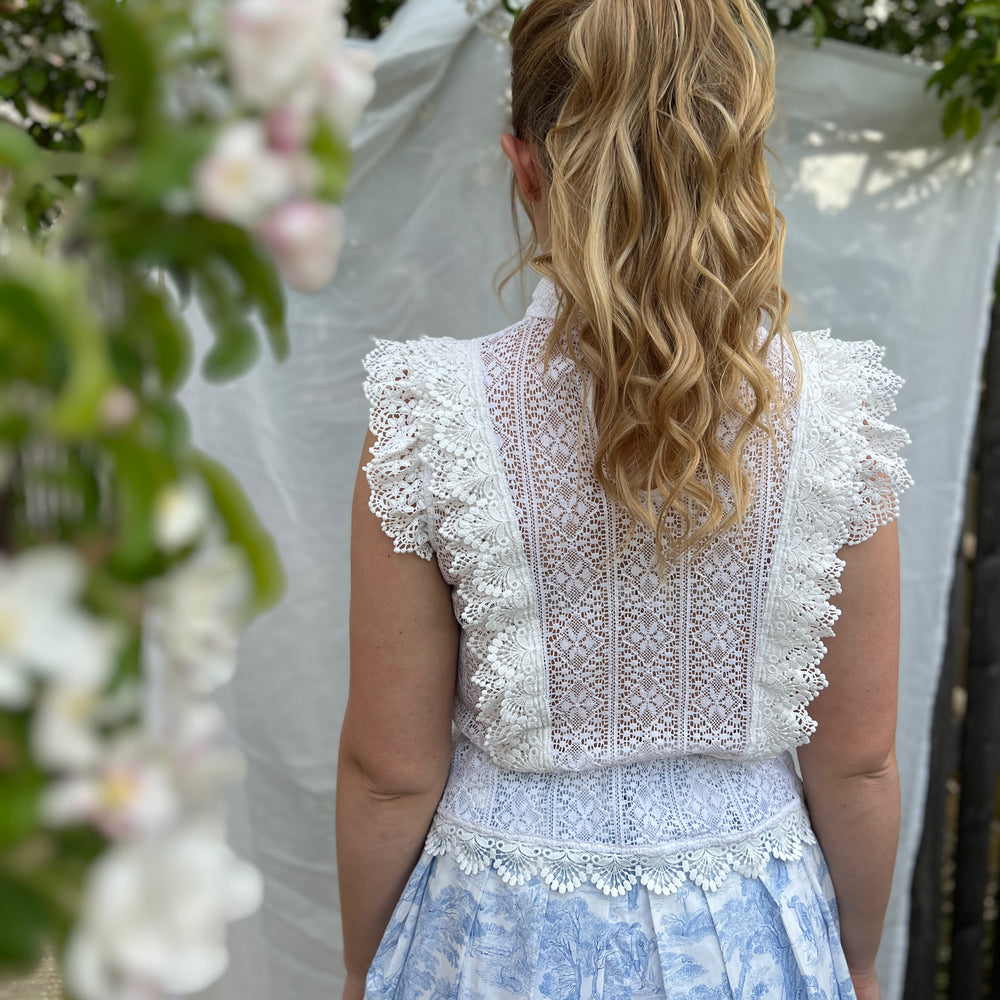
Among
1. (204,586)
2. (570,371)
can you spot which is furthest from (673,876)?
(204,586)

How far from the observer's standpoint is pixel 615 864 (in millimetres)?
993

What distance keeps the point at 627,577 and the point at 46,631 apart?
29.0 inches

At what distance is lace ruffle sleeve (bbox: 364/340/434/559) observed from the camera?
36.7 inches

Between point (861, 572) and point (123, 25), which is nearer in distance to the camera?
point (123, 25)

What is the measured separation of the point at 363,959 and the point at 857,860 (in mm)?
591

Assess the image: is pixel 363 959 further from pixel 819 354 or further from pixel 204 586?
pixel 204 586

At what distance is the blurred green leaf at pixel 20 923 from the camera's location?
0.84 feet

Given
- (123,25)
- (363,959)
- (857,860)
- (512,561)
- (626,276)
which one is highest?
(123,25)

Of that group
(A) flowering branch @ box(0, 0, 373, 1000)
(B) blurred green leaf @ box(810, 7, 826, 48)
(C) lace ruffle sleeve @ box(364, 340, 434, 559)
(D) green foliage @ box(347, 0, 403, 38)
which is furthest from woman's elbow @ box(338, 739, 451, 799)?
(D) green foliage @ box(347, 0, 403, 38)

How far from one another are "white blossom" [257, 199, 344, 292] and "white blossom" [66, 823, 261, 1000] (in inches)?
6.6

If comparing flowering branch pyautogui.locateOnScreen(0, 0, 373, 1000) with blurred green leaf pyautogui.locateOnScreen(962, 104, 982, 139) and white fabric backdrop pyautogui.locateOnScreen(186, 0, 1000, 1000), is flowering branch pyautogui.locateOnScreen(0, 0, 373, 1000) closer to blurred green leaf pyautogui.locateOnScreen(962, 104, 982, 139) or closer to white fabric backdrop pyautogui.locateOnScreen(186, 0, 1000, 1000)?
white fabric backdrop pyautogui.locateOnScreen(186, 0, 1000, 1000)

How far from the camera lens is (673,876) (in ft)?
3.26

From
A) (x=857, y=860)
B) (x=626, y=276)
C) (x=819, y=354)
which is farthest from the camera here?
(x=857, y=860)

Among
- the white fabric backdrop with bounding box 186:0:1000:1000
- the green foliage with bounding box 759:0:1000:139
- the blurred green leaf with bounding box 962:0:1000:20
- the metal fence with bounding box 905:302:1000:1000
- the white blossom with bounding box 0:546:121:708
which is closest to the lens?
the white blossom with bounding box 0:546:121:708
